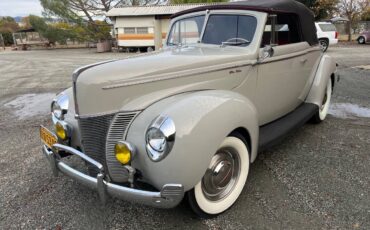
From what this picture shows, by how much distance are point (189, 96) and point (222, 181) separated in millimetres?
841

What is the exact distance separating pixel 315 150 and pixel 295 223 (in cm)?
169

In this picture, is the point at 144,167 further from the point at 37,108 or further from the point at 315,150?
the point at 37,108

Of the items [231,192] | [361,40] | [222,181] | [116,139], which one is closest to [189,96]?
[116,139]

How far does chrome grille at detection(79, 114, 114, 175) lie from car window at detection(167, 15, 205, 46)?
1.83 metres

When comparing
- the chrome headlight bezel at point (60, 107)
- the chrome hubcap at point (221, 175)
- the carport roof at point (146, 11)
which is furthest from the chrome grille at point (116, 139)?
the carport roof at point (146, 11)

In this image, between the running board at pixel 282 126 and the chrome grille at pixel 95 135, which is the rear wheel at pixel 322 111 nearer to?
the running board at pixel 282 126

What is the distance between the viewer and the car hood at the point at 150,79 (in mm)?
2484

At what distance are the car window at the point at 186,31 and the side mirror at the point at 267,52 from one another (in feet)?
2.79

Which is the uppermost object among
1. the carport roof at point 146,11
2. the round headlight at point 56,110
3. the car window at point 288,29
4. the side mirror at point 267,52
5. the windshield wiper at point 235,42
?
the carport roof at point 146,11

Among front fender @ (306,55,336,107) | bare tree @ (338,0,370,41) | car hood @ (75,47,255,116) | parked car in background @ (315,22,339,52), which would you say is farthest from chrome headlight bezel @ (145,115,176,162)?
bare tree @ (338,0,370,41)

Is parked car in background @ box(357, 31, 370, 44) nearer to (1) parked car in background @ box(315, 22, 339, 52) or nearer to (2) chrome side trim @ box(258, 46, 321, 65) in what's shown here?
(1) parked car in background @ box(315, 22, 339, 52)

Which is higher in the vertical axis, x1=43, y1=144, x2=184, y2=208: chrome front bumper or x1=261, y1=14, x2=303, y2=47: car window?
x1=261, y1=14, x2=303, y2=47: car window

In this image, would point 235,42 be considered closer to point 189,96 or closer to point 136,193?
point 189,96

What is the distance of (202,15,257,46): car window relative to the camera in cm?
344
